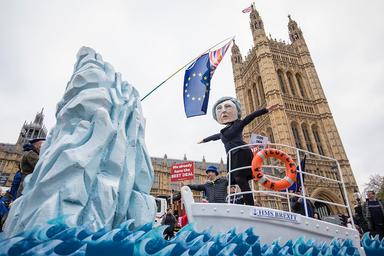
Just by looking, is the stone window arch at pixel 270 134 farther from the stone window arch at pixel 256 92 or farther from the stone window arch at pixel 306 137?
the stone window arch at pixel 256 92

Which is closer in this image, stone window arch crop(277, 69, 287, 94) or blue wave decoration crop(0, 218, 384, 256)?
blue wave decoration crop(0, 218, 384, 256)

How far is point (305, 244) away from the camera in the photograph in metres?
2.54

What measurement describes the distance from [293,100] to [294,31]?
15.0m

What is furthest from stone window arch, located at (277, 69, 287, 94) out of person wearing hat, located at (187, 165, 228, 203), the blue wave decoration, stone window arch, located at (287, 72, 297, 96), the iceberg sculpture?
the blue wave decoration

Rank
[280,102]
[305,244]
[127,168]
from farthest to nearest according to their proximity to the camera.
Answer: [280,102], [127,168], [305,244]

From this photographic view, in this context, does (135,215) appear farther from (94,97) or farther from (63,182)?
(94,97)

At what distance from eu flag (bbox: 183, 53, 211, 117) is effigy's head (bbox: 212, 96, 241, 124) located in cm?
165

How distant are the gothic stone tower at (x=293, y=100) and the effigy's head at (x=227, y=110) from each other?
24.0m

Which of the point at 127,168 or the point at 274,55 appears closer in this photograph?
the point at 127,168

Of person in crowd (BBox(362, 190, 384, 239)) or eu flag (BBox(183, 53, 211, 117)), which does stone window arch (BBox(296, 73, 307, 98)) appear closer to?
person in crowd (BBox(362, 190, 384, 239))

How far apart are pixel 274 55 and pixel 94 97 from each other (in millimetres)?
38766

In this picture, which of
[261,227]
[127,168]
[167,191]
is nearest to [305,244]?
[261,227]

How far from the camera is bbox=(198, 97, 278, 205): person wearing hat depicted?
11.6 feet

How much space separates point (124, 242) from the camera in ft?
5.02
